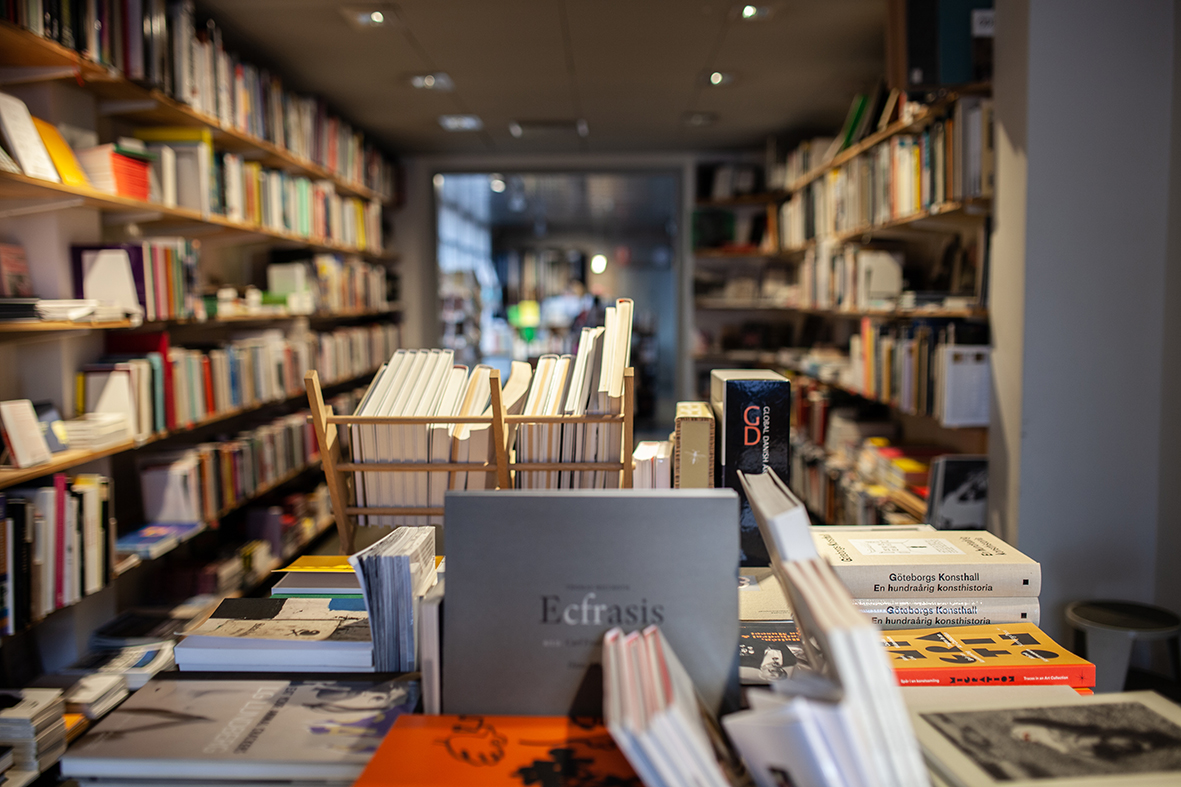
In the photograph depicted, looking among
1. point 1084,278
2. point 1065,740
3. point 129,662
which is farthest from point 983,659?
point 129,662

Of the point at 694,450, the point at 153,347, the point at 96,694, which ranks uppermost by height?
the point at 153,347

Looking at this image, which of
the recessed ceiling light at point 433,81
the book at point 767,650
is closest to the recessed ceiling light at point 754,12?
the recessed ceiling light at point 433,81

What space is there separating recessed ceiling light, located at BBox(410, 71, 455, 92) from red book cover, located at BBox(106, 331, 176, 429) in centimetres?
216

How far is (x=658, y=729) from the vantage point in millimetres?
721

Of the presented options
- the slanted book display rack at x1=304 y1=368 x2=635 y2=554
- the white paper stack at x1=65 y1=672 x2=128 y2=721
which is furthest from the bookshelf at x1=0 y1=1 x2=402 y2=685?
the slanted book display rack at x1=304 y1=368 x2=635 y2=554

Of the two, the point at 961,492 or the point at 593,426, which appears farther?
the point at 961,492

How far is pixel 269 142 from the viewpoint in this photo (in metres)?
3.77

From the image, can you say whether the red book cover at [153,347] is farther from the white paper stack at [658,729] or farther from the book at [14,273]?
the white paper stack at [658,729]

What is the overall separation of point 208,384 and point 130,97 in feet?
3.57

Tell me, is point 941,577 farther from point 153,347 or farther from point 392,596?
point 153,347

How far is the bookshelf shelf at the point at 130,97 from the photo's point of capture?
2178 mm

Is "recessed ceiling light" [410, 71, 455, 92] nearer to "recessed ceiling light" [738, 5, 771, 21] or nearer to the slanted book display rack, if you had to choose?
"recessed ceiling light" [738, 5, 771, 21]

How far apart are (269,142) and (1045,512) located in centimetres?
363

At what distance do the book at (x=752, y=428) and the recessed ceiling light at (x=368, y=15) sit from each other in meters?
2.59
